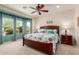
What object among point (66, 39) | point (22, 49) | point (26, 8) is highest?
point (26, 8)

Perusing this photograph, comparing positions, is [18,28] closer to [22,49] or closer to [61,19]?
[22,49]

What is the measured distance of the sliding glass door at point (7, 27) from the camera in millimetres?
2148

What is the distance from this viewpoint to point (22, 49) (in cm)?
220

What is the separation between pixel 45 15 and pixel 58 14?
320 millimetres

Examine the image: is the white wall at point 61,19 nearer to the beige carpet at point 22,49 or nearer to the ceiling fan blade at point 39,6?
the ceiling fan blade at point 39,6

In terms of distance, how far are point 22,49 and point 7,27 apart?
0.65m

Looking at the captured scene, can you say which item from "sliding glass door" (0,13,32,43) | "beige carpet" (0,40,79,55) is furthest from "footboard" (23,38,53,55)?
"sliding glass door" (0,13,32,43)

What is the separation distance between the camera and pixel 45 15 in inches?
87.1

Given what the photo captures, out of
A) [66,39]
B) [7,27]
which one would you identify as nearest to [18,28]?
[7,27]

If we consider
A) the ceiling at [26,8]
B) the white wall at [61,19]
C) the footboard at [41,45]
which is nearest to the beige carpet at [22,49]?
the footboard at [41,45]

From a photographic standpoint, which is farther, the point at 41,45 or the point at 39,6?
the point at 41,45

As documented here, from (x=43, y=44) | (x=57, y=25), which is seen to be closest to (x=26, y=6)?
(x=57, y=25)

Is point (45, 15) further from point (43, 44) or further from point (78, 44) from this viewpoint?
point (78, 44)

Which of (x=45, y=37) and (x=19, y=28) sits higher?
(x=19, y=28)
